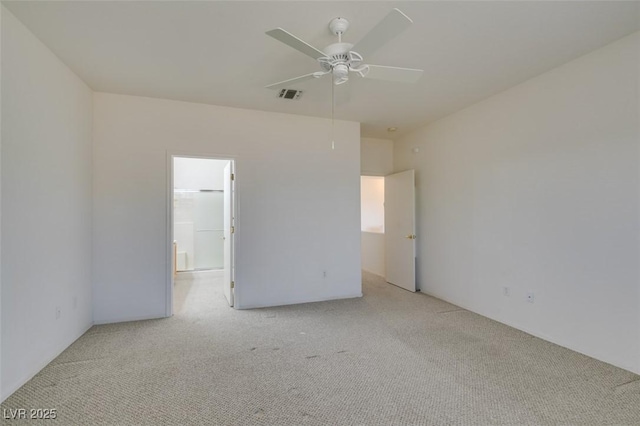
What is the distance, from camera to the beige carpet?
5.98ft

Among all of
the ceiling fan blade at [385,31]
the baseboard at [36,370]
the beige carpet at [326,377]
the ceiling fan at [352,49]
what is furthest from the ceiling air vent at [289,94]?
the baseboard at [36,370]

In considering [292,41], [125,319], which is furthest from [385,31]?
[125,319]

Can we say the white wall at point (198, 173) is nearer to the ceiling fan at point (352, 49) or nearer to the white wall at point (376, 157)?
the white wall at point (376, 157)

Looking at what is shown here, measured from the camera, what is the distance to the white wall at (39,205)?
2.01 m

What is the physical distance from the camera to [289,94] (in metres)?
3.35

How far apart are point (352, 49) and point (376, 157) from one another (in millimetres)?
3476

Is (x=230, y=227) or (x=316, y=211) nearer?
(x=230, y=227)

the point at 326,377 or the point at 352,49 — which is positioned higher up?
the point at 352,49

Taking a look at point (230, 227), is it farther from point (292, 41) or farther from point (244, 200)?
point (292, 41)

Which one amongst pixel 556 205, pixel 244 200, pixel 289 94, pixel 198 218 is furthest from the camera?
pixel 198 218

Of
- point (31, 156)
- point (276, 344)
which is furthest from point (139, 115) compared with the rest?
point (276, 344)

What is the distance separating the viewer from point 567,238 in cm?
271

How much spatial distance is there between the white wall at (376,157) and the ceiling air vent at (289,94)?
206 centimetres

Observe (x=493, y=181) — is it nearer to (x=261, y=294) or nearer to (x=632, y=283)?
(x=632, y=283)
